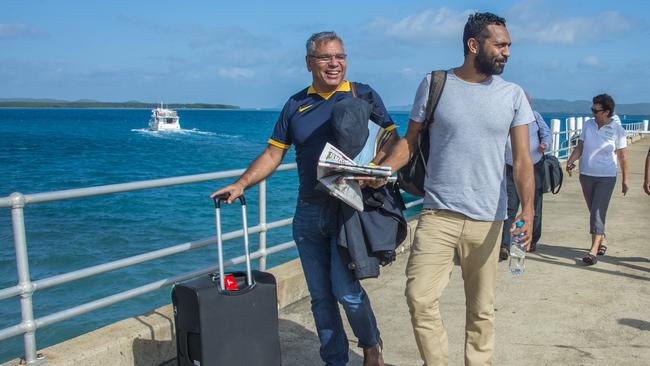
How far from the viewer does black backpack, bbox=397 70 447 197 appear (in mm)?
3336

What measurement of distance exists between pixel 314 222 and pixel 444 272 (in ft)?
2.37

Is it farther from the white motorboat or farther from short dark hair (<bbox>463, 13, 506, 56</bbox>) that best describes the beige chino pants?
the white motorboat

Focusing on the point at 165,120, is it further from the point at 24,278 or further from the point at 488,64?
the point at 488,64

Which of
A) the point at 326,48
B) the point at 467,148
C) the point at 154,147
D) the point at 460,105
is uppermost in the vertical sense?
the point at 326,48

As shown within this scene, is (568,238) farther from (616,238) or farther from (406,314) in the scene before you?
(406,314)

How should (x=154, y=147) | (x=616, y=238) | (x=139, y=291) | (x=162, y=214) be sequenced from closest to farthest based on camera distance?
(x=139, y=291)
(x=616, y=238)
(x=162, y=214)
(x=154, y=147)

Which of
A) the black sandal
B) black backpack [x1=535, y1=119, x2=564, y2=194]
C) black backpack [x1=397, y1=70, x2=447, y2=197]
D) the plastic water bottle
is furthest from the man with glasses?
black backpack [x1=535, y1=119, x2=564, y2=194]

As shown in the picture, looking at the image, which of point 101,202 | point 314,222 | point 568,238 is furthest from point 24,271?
point 101,202

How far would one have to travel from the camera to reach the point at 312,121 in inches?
140

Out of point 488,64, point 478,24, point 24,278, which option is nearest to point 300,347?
point 24,278

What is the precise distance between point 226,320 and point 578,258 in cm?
464

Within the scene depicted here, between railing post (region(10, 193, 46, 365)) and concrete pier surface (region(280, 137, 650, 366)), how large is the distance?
146 centimetres

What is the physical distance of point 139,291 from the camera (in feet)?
13.9

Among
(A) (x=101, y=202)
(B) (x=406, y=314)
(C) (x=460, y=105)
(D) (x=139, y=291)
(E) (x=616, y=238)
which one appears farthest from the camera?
(A) (x=101, y=202)
